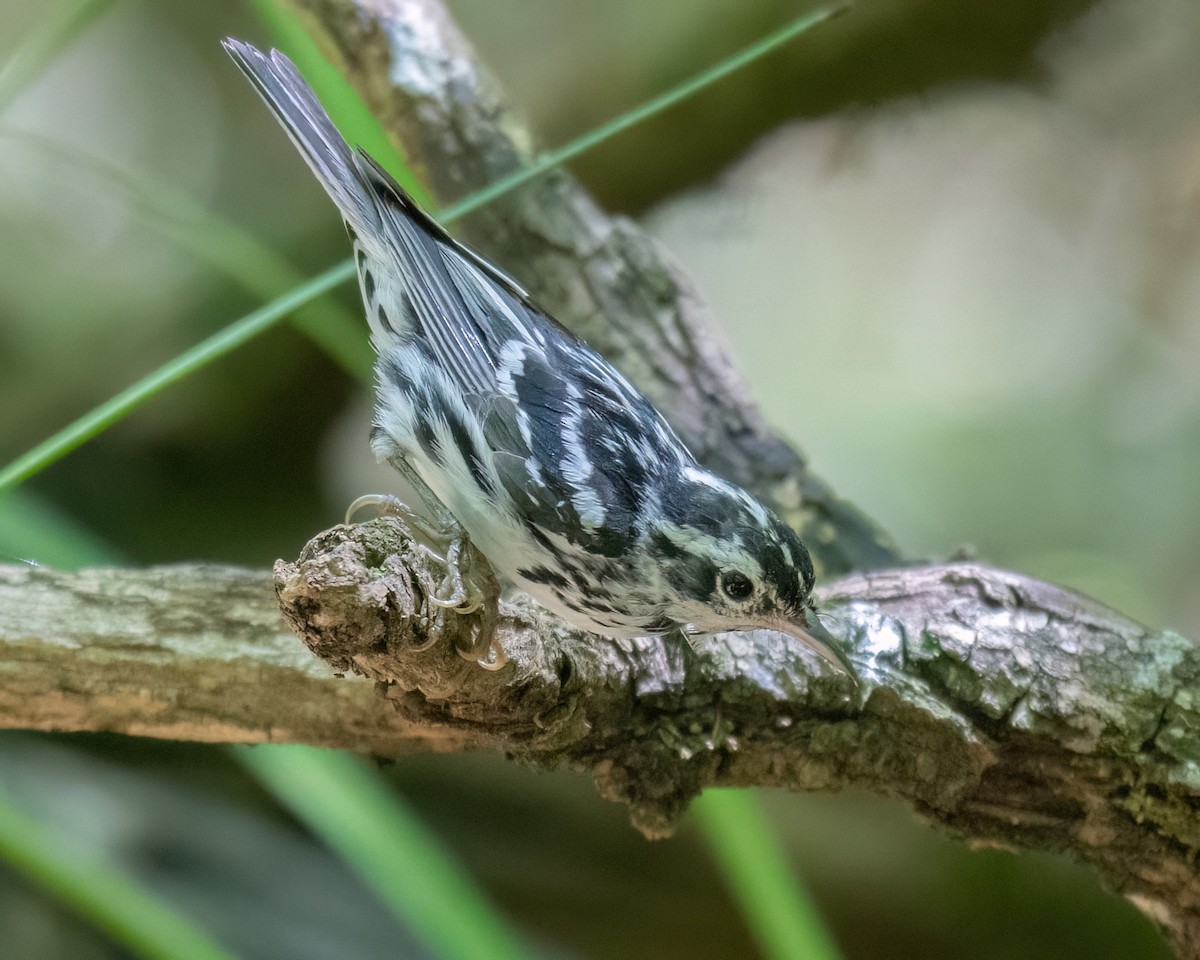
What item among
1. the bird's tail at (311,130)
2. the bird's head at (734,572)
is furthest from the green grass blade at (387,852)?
the bird's tail at (311,130)

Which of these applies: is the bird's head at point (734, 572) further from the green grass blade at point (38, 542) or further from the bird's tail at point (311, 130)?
the green grass blade at point (38, 542)

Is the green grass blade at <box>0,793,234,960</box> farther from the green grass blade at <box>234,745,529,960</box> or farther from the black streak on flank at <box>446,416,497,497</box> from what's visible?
the black streak on flank at <box>446,416,497,497</box>

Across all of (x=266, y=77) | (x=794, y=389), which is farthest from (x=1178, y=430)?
(x=266, y=77)

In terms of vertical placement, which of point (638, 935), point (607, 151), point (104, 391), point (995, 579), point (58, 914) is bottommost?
point (58, 914)

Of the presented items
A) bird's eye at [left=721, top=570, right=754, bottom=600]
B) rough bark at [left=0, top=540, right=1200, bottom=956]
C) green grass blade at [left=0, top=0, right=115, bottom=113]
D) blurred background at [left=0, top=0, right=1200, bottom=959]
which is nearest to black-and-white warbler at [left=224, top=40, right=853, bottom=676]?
bird's eye at [left=721, top=570, right=754, bottom=600]

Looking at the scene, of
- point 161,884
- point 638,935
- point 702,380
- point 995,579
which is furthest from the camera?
point 638,935

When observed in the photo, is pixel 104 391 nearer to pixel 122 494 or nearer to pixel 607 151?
pixel 122 494

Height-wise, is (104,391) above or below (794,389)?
below

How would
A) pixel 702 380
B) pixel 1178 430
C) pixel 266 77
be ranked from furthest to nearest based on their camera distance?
pixel 1178 430 → pixel 702 380 → pixel 266 77

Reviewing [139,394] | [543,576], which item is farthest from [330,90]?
[543,576]
